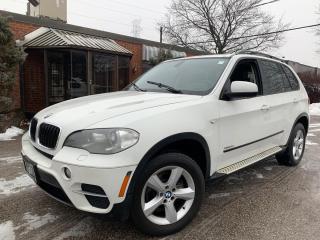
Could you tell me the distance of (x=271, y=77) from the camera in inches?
194

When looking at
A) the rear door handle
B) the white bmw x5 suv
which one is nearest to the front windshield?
the white bmw x5 suv

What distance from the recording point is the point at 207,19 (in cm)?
3372

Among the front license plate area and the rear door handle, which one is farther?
the rear door handle

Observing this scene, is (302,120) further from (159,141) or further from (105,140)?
(105,140)

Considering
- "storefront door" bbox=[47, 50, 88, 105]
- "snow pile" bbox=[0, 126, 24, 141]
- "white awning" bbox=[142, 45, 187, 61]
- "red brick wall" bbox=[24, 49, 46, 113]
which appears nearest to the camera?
"snow pile" bbox=[0, 126, 24, 141]

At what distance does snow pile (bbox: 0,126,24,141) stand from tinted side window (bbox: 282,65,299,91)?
20.7 ft

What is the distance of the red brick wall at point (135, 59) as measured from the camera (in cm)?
1499

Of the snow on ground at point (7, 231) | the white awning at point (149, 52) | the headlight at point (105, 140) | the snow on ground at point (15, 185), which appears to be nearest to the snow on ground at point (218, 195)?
the headlight at point (105, 140)

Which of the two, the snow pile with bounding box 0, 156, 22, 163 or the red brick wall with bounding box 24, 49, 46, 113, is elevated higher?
the red brick wall with bounding box 24, 49, 46, 113

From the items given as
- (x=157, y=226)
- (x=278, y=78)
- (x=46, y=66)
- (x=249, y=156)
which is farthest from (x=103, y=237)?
(x=46, y=66)

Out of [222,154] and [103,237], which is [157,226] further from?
[222,154]

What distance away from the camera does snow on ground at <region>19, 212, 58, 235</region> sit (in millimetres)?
3359

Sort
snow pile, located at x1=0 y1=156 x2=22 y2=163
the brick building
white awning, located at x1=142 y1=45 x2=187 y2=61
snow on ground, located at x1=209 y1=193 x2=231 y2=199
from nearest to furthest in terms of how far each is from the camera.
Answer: snow on ground, located at x1=209 y1=193 x2=231 y2=199 < snow pile, located at x1=0 y1=156 x2=22 y2=163 < the brick building < white awning, located at x1=142 y1=45 x2=187 y2=61

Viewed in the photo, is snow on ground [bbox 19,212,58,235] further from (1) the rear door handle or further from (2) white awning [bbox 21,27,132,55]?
(2) white awning [bbox 21,27,132,55]
